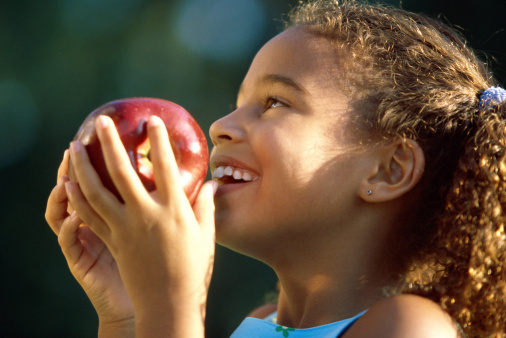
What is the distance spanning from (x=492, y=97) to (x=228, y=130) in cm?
62

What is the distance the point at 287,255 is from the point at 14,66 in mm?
4355

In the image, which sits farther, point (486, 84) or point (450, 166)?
point (486, 84)

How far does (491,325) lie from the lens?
122cm

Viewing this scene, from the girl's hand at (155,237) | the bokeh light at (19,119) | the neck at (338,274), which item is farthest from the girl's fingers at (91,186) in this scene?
the bokeh light at (19,119)

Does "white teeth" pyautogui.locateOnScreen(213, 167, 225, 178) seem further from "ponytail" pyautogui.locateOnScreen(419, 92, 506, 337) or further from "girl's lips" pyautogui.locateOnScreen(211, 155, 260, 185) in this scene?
"ponytail" pyautogui.locateOnScreen(419, 92, 506, 337)

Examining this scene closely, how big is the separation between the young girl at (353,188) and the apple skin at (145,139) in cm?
3

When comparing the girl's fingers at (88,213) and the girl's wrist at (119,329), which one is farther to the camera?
the girl's wrist at (119,329)

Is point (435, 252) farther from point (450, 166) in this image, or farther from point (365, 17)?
point (365, 17)

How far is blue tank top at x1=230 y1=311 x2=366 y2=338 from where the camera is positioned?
1.20 meters

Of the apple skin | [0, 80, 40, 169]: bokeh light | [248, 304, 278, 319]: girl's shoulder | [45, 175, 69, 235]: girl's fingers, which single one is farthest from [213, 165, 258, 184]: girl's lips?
[0, 80, 40, 169]: bokeh light

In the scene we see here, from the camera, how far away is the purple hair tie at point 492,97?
1.36 m

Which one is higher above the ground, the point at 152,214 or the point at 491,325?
the point at 152,214

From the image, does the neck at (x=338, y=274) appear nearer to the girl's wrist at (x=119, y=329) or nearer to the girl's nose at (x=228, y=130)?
the girl's nose at (x=228, y=130)

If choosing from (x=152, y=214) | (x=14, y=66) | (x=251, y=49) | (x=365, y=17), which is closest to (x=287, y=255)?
(x=152, y=214)
